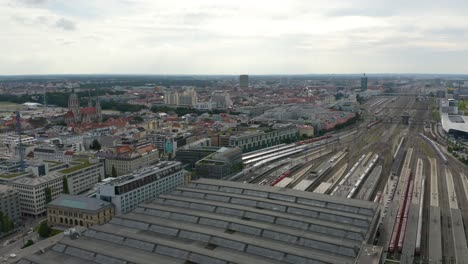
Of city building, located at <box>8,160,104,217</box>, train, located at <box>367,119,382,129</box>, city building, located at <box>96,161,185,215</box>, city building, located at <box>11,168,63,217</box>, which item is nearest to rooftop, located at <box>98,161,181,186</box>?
city building, located at <box>96,161,185,215</box>

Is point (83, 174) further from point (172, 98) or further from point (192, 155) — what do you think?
point (172, 98)

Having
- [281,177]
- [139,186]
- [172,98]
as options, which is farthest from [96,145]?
[172,98]

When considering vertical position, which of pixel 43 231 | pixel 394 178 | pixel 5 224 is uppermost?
pixel 394 178

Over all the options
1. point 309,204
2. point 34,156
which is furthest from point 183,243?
point 34,156

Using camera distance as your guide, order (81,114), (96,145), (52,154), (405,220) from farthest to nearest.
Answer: (81,114) < (96,145) < (52,154) < (405,220)

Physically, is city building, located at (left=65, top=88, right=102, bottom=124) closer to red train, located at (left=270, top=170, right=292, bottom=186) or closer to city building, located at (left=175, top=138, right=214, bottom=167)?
city building, located at (left=175, top=138, right=214, bottom=167)

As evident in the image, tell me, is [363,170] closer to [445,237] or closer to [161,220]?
[445,237]

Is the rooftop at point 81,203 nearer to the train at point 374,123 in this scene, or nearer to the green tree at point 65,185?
the green tree at point 65,185
